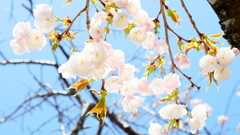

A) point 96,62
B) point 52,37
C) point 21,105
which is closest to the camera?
point 96,62

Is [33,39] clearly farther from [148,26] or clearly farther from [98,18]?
[148,26]

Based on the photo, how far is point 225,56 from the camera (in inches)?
26.2

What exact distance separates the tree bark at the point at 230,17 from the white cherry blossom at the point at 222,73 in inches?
2.4

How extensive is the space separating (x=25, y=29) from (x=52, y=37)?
0.06 metres

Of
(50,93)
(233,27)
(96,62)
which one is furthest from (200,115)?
(50,93)

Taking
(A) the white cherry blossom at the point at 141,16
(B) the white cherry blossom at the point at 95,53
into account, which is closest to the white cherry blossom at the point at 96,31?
(B) the white cherry blossom at the point at 95,53

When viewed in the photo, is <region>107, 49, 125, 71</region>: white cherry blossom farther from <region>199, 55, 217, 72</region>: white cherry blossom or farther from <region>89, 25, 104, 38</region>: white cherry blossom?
<region>199, 55, 217, 72</region>: white cherry blossom

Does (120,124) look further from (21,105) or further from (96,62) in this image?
(96,62)

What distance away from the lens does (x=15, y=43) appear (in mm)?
621

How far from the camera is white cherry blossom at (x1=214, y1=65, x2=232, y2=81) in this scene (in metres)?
0.67

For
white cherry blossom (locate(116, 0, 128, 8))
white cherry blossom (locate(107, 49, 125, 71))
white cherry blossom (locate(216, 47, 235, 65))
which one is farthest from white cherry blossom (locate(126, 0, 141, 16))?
white cherry blossom (locate(216, 47, 235, 65))

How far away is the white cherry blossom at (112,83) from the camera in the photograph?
25.3 inches

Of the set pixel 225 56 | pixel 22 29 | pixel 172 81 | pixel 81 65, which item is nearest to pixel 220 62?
pixel 225 56

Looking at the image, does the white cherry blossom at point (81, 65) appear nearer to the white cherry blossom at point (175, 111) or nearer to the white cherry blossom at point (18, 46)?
the white cherry blossom at point (18, 46)
